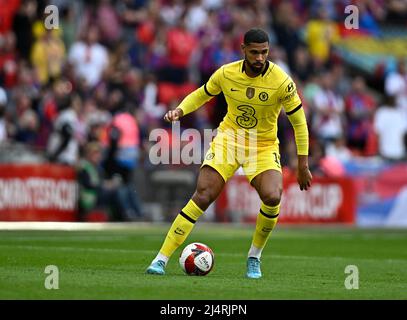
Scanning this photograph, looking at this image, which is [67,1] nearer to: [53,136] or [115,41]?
[115,41]

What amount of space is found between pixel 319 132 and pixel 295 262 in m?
12.5

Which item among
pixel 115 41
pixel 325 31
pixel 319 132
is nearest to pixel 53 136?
pixel 115 41

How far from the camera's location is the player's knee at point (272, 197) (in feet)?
39.6

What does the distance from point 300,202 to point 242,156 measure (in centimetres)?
1223

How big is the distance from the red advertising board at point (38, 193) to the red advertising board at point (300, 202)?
3400 mm

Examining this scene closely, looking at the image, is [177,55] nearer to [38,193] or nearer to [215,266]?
[38,193]

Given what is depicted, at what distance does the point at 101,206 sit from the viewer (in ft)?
76.8

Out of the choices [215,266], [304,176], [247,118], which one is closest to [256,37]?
[247,118]

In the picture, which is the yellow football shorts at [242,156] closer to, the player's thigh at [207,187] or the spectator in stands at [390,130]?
the player's thigh at [207,187]

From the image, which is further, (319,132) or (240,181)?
(319,132)

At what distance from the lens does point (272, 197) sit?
475 inches
